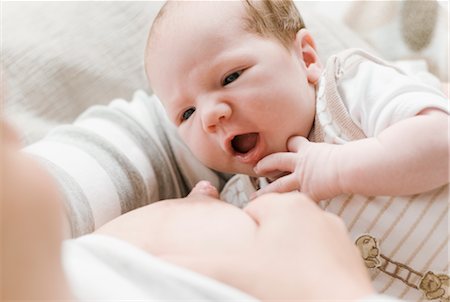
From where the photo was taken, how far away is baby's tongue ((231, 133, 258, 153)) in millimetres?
935

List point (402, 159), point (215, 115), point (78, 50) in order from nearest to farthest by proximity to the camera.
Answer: point (402, 159)
point (215, 115)
point (78, 50)

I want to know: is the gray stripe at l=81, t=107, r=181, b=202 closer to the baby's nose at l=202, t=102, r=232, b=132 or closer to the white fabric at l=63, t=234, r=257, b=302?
the baby's nose at l=202, t=102, r=232, b=132

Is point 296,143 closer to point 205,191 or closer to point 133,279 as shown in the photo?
point 205,191

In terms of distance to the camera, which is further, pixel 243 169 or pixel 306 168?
pixel 243 169

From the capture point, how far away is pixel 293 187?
0.85 m

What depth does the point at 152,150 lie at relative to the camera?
1135 millimetres

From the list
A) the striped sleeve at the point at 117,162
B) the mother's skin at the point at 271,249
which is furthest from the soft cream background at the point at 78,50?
the mother's skin at the point at 271,249

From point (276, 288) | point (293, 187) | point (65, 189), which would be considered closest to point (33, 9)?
point (65, 189)

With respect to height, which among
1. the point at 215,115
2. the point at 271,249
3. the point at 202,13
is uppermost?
the point at 202,13

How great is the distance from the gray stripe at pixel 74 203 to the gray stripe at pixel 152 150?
7.2 inches

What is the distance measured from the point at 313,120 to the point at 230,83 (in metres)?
0.14

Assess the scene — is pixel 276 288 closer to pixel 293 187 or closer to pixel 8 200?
pixel 8 200

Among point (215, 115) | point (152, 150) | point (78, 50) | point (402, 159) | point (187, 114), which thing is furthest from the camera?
point (78, 50)

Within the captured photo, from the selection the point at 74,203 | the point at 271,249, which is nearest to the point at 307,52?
the point at 74,203
